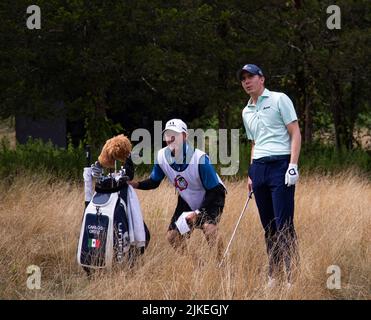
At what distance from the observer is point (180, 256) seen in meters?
5.99

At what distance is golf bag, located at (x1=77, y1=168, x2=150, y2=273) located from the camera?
18.9 ft

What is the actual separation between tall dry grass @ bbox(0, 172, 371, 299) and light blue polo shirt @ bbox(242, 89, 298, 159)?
85cm

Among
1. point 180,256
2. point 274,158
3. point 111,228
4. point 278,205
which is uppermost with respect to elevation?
point 274,158

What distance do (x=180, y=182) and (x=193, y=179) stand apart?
0.11m

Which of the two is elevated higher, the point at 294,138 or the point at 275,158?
the point at 294,138

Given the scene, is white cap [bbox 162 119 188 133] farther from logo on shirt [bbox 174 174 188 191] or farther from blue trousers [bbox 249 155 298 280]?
blue trousers [bbox 249 155 298 280]

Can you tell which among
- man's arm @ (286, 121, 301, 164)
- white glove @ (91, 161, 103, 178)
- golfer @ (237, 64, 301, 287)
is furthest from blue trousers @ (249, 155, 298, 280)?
white glove @ (91, 161, 103, 178)

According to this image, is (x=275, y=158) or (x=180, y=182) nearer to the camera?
(x=275, y=158)

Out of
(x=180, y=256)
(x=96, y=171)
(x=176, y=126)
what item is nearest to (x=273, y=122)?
(x=176, y=126)

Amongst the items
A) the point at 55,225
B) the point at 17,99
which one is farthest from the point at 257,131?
the point at 17,99

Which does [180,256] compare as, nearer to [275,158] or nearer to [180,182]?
[180,182]

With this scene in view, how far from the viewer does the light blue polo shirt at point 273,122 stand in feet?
18.6

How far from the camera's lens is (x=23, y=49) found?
12094 millimetres
